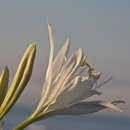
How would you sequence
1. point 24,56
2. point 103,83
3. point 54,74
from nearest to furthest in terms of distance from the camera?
point 24,56
point 54,74
point 103,83

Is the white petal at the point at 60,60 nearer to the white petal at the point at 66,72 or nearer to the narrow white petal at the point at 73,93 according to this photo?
the white petal at the point at 66,72

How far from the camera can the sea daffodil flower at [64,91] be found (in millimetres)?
4273

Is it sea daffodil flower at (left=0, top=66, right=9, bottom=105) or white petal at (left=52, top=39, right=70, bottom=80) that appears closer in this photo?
sea daffodil flower at (left=0, top=66, right=9, bottom=105)

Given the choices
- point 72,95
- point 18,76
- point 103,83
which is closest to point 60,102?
point 72,95

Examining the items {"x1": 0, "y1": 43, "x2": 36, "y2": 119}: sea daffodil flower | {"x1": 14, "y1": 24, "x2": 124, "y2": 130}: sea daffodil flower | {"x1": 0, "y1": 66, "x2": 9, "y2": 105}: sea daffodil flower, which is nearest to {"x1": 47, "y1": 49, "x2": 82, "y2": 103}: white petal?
{"x1": 14, "y1": 24, "x2": 124, "y2": 130}: sea daffodil flower

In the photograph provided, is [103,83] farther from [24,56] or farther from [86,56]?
[24,56]

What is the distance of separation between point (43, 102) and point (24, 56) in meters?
0.57

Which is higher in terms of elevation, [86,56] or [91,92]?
[86,56]

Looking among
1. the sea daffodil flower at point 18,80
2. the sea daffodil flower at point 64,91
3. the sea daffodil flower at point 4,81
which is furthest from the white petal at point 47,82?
the sea daffodil flower at point 4,81

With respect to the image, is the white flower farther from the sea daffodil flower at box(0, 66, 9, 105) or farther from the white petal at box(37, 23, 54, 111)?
the sea daffodil flower at box(0, 66, 9, 105)

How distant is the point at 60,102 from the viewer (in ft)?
14.0

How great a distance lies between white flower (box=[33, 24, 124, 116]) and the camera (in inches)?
169

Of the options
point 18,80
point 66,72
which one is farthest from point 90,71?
point 18,80

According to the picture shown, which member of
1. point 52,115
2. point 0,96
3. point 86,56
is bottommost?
point 52,115
